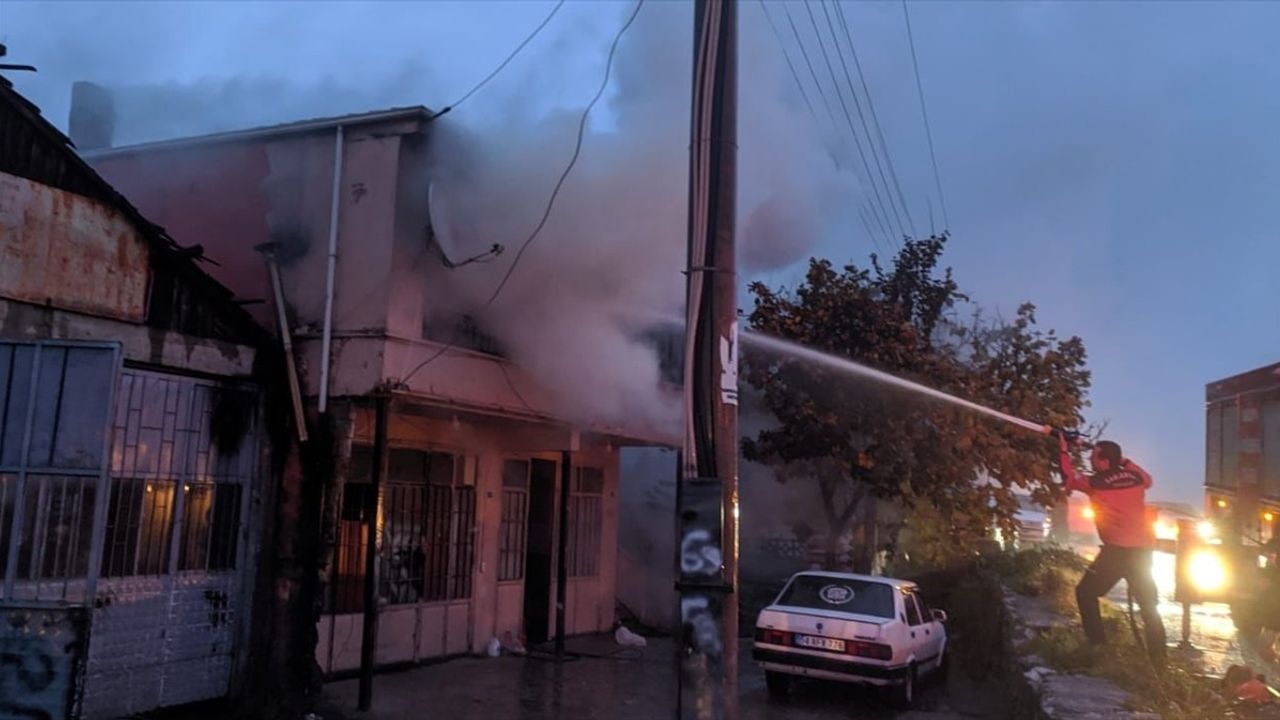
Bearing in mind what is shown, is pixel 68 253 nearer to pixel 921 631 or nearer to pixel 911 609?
pixel 911 609

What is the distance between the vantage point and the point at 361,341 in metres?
9.79

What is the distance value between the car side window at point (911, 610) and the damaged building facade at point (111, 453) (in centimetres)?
718

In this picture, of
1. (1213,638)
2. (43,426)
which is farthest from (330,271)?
(1213,638)

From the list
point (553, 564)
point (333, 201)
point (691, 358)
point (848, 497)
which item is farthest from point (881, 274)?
point (691, 358)

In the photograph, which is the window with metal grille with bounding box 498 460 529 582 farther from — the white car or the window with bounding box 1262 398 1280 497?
the window with bounding box 1262 398 1280 497

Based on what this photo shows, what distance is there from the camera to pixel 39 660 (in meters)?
7.07

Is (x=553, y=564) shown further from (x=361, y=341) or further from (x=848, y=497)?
(x=848, y=497)

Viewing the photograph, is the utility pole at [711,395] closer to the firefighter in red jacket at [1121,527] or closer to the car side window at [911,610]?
the firefighter in red jacket at [1121,527]

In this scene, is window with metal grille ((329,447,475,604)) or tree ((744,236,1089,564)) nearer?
window with metal grille ((329,447,475,604))

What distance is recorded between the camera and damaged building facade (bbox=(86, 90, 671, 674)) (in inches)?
388

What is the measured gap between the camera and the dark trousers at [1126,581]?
8.71 m

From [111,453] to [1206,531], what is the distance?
13.2m

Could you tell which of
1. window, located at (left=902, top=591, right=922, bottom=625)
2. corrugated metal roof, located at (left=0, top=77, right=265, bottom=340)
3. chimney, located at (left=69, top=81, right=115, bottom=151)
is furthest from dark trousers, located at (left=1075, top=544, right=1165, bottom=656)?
chimney, located at (left=69, top=81, right=115, bottom=151)

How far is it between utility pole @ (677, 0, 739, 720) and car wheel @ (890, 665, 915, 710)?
6030 millimetres
